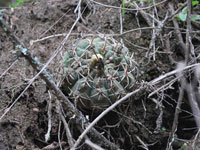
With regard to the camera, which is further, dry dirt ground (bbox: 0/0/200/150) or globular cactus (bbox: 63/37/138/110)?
dry dirt ground (bbox: 0/0/200/150)

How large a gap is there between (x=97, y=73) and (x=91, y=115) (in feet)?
1.15

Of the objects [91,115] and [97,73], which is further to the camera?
Result: [91,115]

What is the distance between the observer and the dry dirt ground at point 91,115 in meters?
1.96

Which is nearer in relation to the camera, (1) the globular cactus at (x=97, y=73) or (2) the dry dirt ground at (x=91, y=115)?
(1) the globular cactus at (x=97, y=73)

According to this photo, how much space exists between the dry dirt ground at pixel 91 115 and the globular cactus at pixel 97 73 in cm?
10

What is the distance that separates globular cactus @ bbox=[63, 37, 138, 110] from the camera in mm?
1775

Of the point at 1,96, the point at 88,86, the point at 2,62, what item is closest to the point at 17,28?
the point at 2,62

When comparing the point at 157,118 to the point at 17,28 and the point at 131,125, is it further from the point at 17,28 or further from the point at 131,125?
the point at 17,28

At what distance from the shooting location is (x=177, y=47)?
2553 millimetres

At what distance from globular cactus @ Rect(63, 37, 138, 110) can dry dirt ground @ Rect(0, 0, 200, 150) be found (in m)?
0.10

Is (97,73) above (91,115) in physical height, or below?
above

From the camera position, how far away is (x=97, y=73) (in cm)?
181

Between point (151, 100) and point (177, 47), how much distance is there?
2.25 ft

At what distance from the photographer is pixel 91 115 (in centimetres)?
193
